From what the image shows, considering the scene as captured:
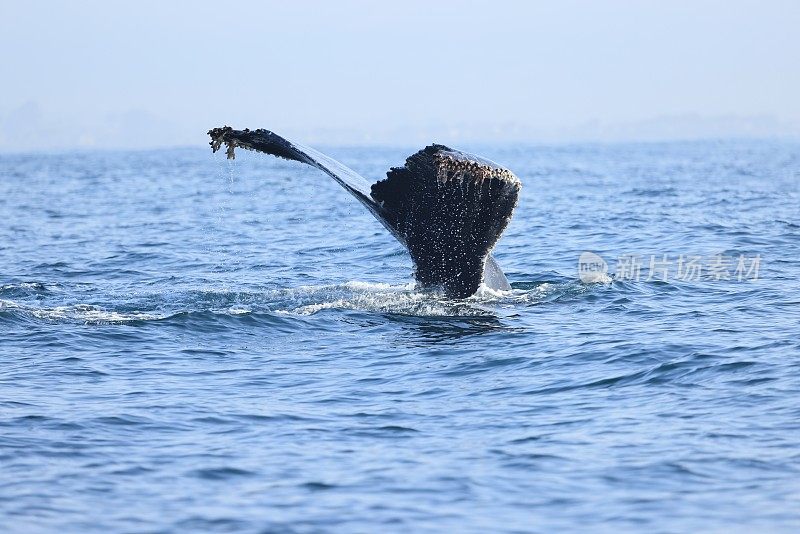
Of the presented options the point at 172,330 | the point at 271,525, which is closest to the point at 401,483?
the point at 271,525

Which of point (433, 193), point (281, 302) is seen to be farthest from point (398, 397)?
point (281, 302)

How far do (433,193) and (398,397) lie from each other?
7.94ft

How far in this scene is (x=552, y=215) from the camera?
30172 millimetres

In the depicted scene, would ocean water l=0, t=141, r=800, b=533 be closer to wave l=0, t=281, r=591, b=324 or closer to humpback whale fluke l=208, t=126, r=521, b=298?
wave l=0, t=281, r=591, b=324

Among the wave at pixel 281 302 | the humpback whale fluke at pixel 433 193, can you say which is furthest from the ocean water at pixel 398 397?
the humpback whale fluke at pixel 433 193

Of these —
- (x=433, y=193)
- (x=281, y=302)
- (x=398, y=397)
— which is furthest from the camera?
(x=281, y=302)

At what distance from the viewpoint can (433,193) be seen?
11555 millimetres

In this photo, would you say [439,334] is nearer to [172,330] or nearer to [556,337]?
[556,337]

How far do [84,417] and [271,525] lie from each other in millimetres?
3054

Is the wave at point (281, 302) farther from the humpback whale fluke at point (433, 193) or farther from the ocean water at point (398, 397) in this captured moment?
the humpback whale fluke at point (433, 193)

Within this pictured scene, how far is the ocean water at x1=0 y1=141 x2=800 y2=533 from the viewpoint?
7469mm

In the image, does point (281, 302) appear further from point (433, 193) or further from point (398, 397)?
point (398, 397)

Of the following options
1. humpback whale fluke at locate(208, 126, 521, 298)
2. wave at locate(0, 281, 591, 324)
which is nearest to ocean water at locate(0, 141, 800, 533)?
wave at locate(0, 281, 591, 324)

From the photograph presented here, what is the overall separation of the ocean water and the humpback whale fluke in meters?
1.04
